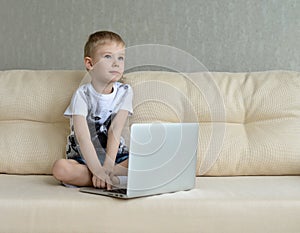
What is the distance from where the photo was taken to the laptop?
5.77 feet

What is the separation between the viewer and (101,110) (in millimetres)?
2219

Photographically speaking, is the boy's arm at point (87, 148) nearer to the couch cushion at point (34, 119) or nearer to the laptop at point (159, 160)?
the laptop at point (159, 160)

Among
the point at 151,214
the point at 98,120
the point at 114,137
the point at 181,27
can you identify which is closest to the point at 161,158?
the point at 151,214

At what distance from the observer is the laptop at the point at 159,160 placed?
5.77 feet

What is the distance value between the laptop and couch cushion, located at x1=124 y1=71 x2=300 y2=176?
380 millimetres

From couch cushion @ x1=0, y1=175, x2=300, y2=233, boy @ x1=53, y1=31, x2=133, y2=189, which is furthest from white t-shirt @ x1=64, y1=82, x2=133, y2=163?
couch cushion @ x1=0, y1=175, x2=300, y2=233

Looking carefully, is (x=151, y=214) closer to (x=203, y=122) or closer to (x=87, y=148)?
(x=87, y=148)

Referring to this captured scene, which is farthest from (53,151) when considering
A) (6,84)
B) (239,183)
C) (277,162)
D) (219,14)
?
(219,14)

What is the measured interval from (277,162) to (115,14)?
1.10 meters

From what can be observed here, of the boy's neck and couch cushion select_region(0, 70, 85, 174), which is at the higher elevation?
the boy's neck

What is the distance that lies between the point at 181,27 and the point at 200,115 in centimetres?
61

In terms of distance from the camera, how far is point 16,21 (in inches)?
110

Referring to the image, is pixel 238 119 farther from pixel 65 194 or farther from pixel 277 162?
pixel 65 194

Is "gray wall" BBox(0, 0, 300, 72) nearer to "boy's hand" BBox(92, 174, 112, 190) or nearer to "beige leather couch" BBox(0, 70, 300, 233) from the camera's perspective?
"beige leather couch" BBox(0, 70, 300, 233)
